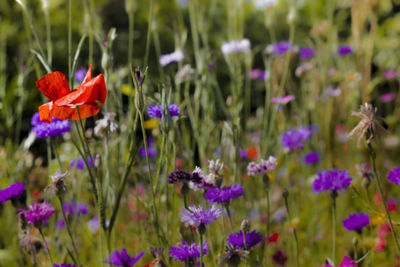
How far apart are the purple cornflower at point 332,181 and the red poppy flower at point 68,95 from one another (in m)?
0.41

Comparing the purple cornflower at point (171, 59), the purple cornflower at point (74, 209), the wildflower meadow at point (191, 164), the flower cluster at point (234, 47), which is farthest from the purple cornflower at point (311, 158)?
the purple cornflower at point (74, 209)

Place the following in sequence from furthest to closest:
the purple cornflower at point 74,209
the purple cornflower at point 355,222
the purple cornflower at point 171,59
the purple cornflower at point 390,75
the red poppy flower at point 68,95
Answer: the purple cornflower at point 390,75 < the purple cornflower at point 171,59 < the purple cornflower at point 74,209 < the purple cornflower at point 355,222 < the red poppy flower at point 68,95

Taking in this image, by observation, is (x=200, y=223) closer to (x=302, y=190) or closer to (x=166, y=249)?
(x=166, y=249)

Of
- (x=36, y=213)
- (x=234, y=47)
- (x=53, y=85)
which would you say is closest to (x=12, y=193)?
(x=36, y=213)

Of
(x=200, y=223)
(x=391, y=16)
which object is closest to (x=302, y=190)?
(x=200, y=223)

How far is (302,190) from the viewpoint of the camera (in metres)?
1.59

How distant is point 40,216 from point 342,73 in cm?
157

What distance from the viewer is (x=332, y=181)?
77 centimetres

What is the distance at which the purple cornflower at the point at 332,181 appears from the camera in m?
0.76

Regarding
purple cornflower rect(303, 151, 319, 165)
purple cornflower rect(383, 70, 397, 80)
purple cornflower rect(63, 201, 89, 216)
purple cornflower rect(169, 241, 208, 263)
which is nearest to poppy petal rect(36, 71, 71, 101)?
purple cornflower rect(169, 241, 208, 263)

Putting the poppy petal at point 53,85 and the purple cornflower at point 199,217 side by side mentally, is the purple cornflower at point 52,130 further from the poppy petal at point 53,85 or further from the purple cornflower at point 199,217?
the purple cornflower at point 199,217

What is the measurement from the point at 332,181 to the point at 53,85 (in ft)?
1.60

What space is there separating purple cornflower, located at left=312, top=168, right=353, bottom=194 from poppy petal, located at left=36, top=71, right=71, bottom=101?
17.9 inches

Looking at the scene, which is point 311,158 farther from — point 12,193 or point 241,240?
point 12,193
